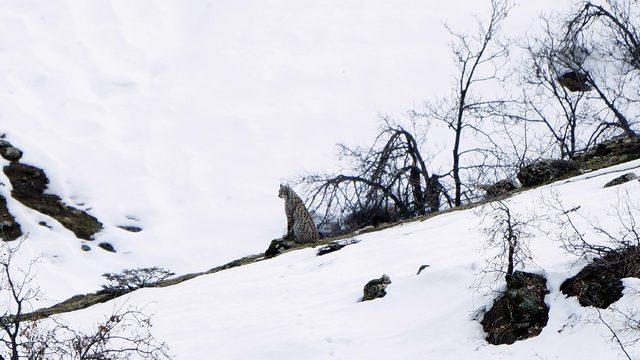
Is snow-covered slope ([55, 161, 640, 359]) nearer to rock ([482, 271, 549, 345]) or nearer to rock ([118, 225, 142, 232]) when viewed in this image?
rock ([482, 271, 549, 345])

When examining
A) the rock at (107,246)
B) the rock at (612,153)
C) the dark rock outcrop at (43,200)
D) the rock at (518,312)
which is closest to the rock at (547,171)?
the rock at (612,153)

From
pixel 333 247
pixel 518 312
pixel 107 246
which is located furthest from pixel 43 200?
pixel 518 312

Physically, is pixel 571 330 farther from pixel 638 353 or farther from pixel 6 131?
pixel 6 131

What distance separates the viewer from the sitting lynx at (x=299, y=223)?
12773 mm

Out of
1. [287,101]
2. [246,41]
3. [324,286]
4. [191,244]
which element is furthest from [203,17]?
[324,286]

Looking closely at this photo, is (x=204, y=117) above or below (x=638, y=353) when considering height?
above

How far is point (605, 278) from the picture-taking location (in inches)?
223

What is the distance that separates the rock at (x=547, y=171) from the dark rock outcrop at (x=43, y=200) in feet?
34.5

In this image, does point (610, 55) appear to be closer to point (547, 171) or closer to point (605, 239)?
point (547, 171)

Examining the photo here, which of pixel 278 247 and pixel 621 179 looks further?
pixel 278 247

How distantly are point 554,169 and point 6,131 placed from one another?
15.1m

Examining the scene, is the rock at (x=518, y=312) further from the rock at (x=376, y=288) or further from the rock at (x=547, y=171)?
the rock at (x=547, y=171)

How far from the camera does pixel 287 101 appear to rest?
84.9 feet

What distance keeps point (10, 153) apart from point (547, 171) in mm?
13972
